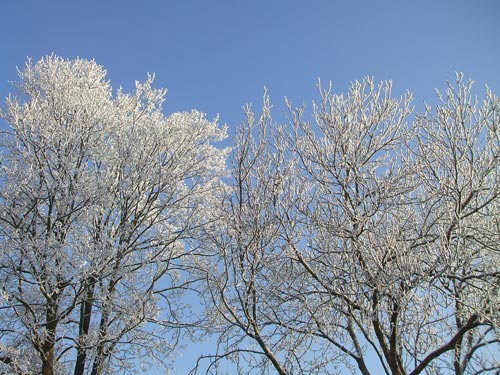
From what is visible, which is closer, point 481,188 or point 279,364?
point 481,188

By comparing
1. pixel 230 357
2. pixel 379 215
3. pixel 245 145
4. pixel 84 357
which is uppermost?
pixel 245 145

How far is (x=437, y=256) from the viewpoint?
19.6ft

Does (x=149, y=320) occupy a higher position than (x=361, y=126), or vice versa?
(x=361, y=126)

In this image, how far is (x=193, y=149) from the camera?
1215 centimetres

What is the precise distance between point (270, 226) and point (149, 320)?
4406 mm

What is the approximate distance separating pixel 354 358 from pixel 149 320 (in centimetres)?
467

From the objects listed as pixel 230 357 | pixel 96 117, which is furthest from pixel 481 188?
pixel 96 117

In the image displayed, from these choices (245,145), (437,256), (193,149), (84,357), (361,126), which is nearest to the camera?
(437,256)

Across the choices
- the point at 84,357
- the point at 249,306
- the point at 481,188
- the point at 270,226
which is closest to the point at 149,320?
the point at 84,357

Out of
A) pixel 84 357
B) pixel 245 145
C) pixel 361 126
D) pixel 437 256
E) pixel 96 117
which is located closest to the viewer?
pixel 437 256

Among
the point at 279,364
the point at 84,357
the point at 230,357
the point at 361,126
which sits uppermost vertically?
the point at 361,126

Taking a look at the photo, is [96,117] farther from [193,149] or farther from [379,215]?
[379,215]

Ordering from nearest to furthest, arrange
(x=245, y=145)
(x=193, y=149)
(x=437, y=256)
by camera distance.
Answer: (x=437, y=256)
(x=245, y=145)
(x=193, y=149)

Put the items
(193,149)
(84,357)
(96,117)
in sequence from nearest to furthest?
1. (84,357)
2. (96,117)
3. (193,149)
